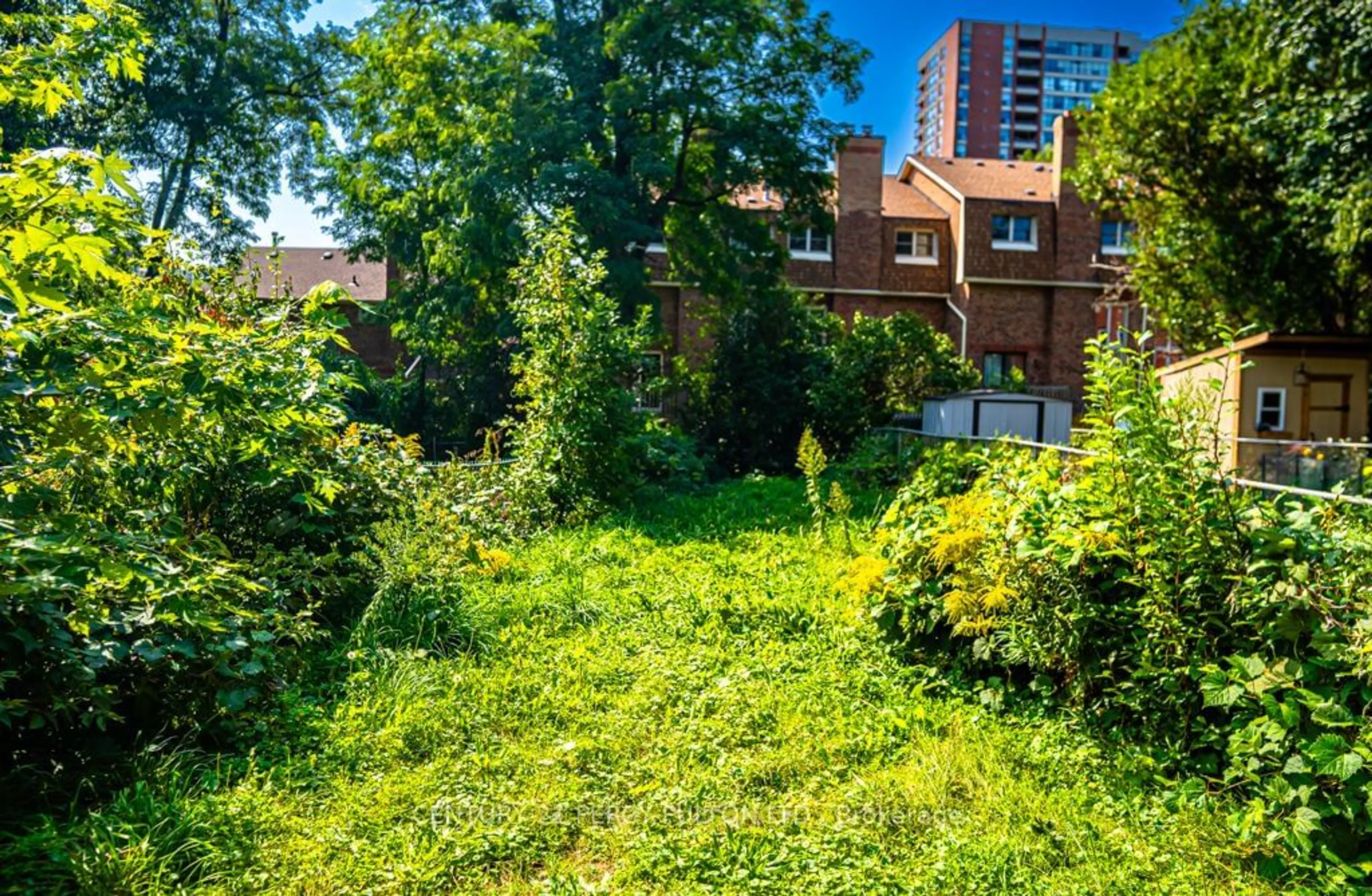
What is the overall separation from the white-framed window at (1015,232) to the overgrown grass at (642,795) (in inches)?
1034

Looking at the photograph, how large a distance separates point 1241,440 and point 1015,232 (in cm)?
2031

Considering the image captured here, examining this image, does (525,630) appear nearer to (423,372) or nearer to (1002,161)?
(423,372)

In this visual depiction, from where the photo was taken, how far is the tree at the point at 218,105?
21766 millimetres

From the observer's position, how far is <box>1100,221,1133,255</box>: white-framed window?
30.2 metres

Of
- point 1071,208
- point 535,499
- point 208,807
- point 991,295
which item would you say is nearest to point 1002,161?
point 1071,208

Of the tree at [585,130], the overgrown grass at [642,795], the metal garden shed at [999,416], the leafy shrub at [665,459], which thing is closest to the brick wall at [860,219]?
the tree at [585,130]

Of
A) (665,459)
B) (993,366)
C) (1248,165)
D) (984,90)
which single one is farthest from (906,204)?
(984,90)

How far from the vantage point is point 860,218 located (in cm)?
2906

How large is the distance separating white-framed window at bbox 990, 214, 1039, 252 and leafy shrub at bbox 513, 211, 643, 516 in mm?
21442

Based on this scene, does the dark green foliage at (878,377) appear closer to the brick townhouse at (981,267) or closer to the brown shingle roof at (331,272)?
the brick townhouse at (981,267)

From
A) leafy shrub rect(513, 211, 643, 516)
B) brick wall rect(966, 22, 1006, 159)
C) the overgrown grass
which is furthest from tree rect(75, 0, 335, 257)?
brick wall rect(966, 22, 1006, 159)

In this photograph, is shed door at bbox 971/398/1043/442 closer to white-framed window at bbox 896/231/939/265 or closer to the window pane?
the window pane

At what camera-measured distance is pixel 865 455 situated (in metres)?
15.0

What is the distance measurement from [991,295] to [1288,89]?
13.9 meters
